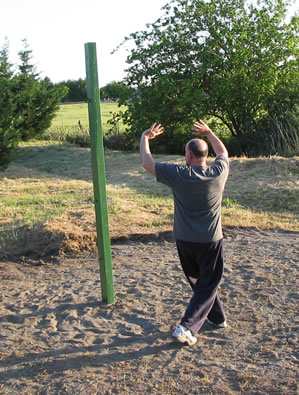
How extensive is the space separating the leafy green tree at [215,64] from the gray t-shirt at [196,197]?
1059cm

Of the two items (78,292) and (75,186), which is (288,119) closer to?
(75,186)

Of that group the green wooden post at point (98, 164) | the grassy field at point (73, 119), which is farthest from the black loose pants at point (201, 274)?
the grassy field at point (73, 119)

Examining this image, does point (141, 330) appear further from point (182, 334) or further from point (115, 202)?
point (115, 202)

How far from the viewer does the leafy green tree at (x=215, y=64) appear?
567 inches

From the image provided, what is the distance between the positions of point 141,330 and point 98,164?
151 centimetres

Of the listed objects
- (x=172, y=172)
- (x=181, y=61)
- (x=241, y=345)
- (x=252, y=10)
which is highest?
(x=252, y=10)

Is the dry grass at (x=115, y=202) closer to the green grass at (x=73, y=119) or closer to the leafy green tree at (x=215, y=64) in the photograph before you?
the leafy green tree at (x=215, y=64)

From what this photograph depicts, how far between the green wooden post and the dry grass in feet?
6.21

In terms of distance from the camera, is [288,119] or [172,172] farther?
[288,119]

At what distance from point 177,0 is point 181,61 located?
170cm

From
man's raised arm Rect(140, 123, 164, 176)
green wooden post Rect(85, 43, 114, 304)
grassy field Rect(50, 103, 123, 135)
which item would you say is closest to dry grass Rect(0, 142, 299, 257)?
green wooden post Rect(85, 43, 114, 304)

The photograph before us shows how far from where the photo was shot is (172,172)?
393cm

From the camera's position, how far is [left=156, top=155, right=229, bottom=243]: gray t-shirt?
3.94m

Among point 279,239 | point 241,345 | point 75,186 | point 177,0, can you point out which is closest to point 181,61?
point 177,0
